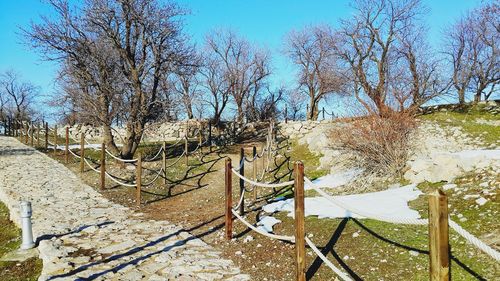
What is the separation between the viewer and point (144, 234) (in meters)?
6.42

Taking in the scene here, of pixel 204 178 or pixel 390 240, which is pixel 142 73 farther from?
pixel 390 240

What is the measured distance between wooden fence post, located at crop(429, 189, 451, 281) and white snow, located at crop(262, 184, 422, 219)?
356 centimetres

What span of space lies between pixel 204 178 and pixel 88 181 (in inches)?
142

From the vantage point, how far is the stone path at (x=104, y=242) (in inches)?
186

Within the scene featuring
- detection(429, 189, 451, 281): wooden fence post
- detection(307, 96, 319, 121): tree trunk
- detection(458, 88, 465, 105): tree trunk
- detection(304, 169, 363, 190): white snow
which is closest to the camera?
detection(429, 189, 451, 281): wooden fence post

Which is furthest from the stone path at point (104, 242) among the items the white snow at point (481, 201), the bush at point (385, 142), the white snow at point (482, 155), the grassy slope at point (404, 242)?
the white snow at point (482, 155)

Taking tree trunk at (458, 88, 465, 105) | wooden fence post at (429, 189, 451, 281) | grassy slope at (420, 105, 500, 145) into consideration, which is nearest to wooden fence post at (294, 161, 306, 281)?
wooden fence post at (429, 189, 451, 281)

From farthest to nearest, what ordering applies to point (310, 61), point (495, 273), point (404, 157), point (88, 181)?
point (310, 61)
point (88, 181)
point (404, 157)
point (495, 273)

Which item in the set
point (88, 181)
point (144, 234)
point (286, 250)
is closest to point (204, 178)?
point (88, 181)

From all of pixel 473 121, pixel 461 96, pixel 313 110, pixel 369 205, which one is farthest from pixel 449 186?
pixel 313 110

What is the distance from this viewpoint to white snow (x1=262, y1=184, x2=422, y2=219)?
6.18m

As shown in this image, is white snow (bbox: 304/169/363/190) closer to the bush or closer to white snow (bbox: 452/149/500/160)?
the bush

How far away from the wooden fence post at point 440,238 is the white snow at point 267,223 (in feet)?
12.9

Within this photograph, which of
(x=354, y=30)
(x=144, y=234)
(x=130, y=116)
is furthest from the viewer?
(x=354, y=30)
